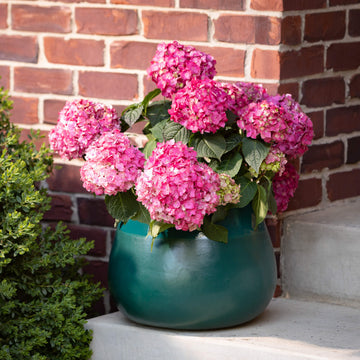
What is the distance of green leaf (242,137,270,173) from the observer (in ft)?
6.46

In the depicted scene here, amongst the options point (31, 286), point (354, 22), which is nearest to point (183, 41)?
point (354, 22)

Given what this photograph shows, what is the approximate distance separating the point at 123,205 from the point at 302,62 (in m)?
0.66

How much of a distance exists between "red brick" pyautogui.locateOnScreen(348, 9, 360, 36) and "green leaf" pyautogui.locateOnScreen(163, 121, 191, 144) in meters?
0.71

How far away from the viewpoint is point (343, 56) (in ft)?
7.93

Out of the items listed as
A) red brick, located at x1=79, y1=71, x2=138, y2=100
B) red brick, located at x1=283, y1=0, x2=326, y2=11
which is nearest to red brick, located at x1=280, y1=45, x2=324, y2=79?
red brick, located at x1=283, y1=0, x2=326, y2=11

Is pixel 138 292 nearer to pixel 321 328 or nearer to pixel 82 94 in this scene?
pixel 321 328

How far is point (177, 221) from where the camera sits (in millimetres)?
1857

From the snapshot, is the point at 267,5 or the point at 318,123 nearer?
the point at 267,5

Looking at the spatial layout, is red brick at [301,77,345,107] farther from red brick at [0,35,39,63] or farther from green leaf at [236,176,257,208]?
red brick at [0,35,39,63]

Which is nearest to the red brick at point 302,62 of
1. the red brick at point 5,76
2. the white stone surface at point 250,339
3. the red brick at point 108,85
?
the red brick at point 108,85

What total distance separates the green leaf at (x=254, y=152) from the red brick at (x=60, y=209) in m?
0.71

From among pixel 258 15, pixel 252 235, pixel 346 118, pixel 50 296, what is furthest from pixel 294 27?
pixel 50 296

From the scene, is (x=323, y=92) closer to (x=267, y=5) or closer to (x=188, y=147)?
(x=267, y=5)

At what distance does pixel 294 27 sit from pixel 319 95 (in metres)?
Result: 0.23
